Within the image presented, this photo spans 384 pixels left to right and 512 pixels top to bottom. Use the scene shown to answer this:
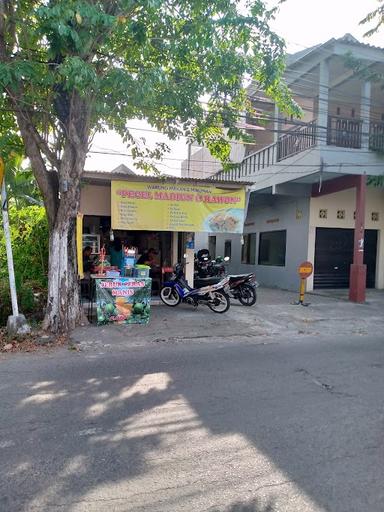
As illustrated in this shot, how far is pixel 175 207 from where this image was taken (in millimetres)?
10867

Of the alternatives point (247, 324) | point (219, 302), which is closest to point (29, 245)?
point (219, 302)

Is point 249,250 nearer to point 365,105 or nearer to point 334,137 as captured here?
point 334,137

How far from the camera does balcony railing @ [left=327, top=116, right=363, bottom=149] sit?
13.7m

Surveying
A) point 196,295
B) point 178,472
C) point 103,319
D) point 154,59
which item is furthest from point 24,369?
point 154,59

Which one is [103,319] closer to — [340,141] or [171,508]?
[171,508]

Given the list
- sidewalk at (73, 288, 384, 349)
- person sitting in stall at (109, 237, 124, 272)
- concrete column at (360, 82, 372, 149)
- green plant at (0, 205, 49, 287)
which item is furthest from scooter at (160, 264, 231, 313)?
concrete column at (360, 82, 372, 149)

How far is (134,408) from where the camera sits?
4.45m

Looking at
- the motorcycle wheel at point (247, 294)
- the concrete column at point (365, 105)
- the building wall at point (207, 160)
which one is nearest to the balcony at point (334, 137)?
the concrete column at point (365, 105)

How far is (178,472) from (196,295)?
7.52 metres

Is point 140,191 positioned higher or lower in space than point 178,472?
higher

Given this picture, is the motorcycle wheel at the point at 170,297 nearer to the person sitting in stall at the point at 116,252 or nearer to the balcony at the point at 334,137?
the person sitting in stall at the point at 116,252

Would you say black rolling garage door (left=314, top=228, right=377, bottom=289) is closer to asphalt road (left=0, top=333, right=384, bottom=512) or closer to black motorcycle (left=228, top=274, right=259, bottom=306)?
black motorcycle (left=228, top=274, right=259, bottom=306)

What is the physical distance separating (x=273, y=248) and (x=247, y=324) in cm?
894

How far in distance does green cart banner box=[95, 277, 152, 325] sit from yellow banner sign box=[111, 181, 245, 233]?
2.15m
